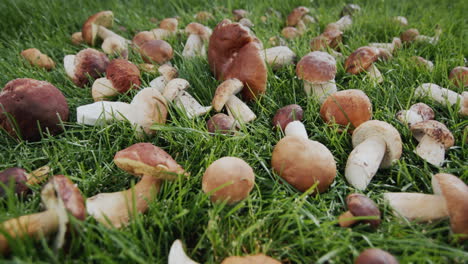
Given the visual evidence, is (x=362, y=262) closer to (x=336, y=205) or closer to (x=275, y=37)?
(x=336, y=205)

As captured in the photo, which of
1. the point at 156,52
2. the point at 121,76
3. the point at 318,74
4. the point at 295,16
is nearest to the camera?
the point at 318,74

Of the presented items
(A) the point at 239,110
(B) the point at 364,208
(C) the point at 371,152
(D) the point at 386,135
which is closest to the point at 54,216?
(A) the point at 239,110

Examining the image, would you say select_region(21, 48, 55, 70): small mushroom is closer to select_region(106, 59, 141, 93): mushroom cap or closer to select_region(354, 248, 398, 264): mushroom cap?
select_region(106, 59, 141, 93): mushroom cap

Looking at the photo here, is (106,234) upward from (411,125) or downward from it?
upward

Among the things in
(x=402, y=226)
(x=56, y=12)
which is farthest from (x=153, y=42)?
(x=402, y=226)

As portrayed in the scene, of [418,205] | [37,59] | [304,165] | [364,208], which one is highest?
[37,59]

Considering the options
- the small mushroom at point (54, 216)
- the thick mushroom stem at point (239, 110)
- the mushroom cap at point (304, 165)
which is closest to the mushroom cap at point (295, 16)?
the thick mushroom stem at point (239, 110)

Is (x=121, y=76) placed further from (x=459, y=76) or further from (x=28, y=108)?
(x=459, y=76)
